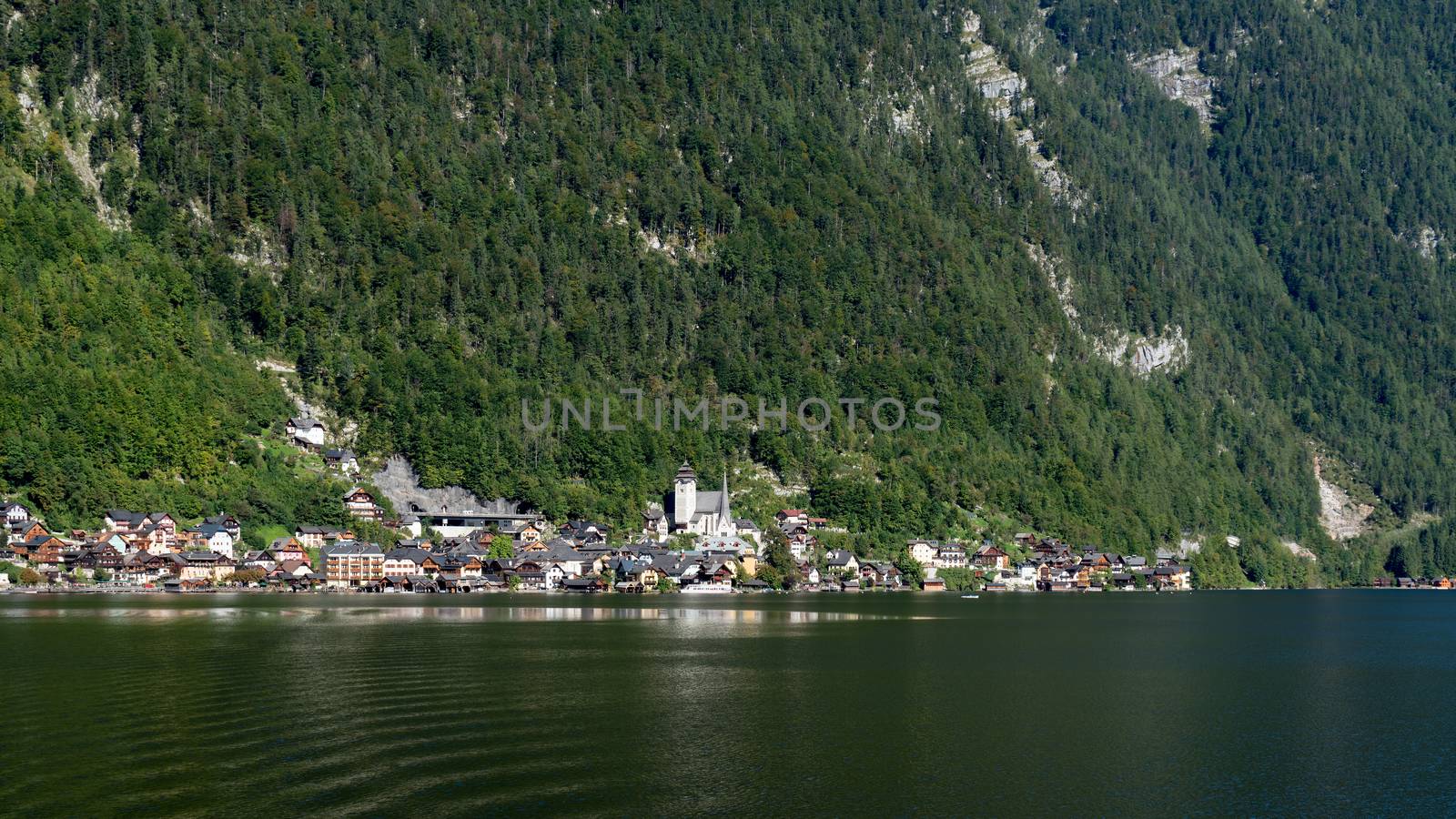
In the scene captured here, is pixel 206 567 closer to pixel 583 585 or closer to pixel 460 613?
pixel 583 585

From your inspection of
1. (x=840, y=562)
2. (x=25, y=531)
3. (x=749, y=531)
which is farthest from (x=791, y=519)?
(x=25, y=531)

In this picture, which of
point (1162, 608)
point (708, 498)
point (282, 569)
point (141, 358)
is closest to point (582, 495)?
point (708, 498)

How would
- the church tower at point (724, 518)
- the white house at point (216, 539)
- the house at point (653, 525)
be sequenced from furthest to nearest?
the house at point (653, 525), the church tower at point (724, 518), the white house at point (216, 539)

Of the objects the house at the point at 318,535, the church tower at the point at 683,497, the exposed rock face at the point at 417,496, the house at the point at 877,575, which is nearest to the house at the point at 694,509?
the church tower at the point at 683,497

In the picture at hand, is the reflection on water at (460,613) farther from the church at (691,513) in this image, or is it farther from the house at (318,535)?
the church at (691,513)

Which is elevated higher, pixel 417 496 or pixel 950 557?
pixel 417 496

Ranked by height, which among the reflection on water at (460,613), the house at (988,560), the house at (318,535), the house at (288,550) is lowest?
the reflection on water at (460,613)
